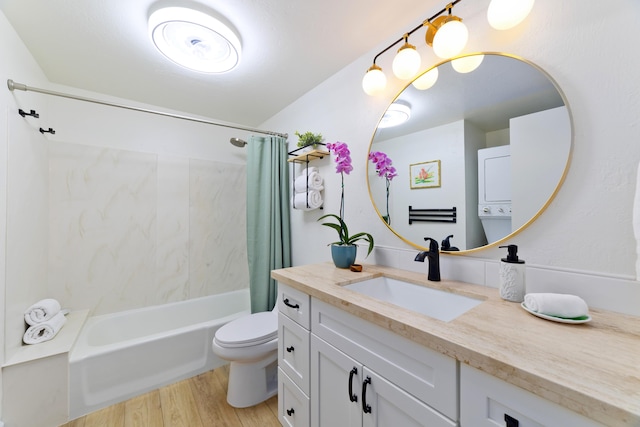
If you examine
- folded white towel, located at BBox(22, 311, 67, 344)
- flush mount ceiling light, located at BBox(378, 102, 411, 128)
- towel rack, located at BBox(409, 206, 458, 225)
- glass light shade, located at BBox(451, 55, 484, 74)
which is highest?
glass light shade, located at BBox(451, 55, 484, 74)

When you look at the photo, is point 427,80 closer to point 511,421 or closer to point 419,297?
point 419,297

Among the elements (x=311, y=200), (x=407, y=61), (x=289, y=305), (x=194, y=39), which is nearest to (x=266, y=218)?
(x=311, y=200)

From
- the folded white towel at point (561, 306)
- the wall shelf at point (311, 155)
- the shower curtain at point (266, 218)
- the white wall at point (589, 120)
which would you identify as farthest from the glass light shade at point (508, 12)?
the shower curtain at point (266, 218)

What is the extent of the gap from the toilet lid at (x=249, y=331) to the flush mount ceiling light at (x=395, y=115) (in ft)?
4.99

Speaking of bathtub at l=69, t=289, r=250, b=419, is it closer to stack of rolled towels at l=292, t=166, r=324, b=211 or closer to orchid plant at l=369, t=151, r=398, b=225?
stack of rolled towels at l=292, t=166, r=324, b=211

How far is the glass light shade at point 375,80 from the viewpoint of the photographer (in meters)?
1.27

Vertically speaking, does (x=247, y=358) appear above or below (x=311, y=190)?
below

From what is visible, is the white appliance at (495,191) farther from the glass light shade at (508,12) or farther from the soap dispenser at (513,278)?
the glass light shade at (508,12)

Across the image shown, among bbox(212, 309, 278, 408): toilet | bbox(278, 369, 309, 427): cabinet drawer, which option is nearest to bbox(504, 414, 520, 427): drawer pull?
bbox(278, 369, 309, 427): cabinet drawer

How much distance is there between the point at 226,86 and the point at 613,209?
2247mm

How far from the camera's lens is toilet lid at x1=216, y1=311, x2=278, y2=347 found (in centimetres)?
146

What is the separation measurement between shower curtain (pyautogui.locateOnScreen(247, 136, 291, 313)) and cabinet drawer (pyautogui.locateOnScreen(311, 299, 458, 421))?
1.23 metres

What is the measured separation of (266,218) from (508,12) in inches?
74.3

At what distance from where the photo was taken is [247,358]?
4.76 feet
